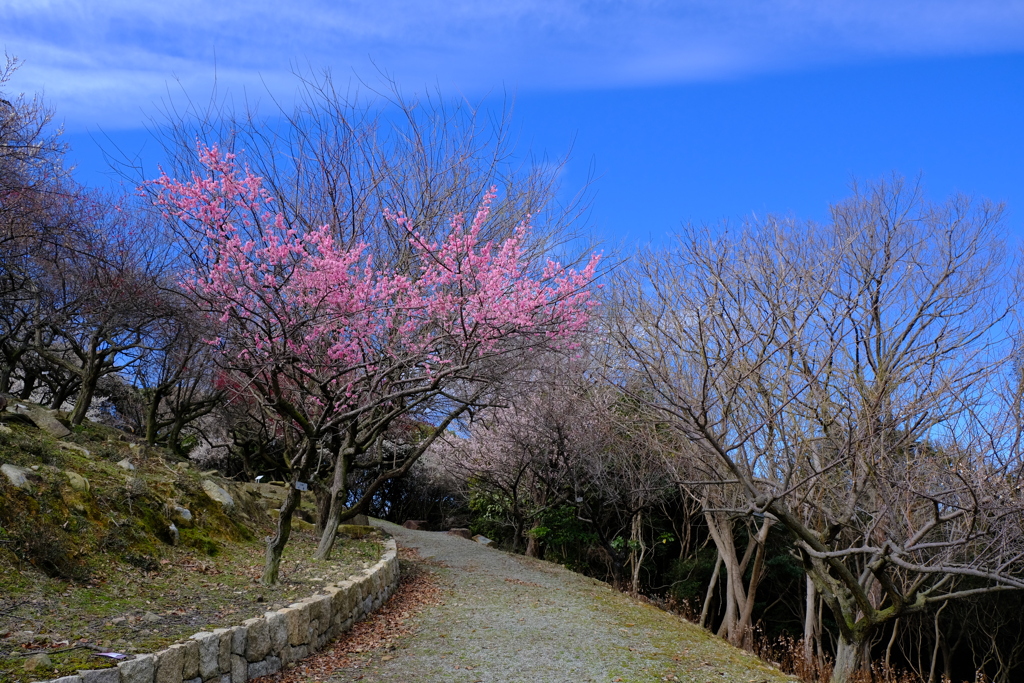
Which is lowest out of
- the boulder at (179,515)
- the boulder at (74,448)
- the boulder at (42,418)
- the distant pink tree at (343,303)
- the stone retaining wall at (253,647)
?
the stone retaining wall at (253,647)

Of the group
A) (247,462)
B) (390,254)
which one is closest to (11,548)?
(390,254)

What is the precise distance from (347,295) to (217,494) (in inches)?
148

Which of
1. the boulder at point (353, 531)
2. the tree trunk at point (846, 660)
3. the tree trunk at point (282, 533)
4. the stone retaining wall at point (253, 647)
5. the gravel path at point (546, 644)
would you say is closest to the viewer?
the stone retaining wall at point (253, 647)

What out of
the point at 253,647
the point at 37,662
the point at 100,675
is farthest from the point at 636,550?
the point at 37,662

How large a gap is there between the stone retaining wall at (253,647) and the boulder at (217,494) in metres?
2.81

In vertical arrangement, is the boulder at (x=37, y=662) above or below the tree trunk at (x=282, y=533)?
below

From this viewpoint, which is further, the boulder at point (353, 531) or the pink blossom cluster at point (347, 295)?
the boulder at point (353, 531)

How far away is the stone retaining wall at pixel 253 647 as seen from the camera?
159 inches

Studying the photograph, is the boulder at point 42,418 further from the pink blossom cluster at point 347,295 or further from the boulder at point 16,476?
the boulder at point 16,476

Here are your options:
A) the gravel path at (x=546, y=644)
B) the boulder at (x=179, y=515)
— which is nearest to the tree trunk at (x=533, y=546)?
the gravel path at (x=546, y=644)

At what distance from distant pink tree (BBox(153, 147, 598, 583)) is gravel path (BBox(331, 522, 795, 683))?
6.19 feet

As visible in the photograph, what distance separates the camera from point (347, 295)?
8.15 meters

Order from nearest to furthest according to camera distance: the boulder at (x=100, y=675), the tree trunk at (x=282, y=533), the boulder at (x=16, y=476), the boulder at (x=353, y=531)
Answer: the boulder at (x=100, y=675) → the boulder at (x=16, y=476) → the tree trunk at (x=282, y=533) → the boulder at (x=353, y=531)

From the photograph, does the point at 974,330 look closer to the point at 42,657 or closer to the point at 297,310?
the point at 297,310
